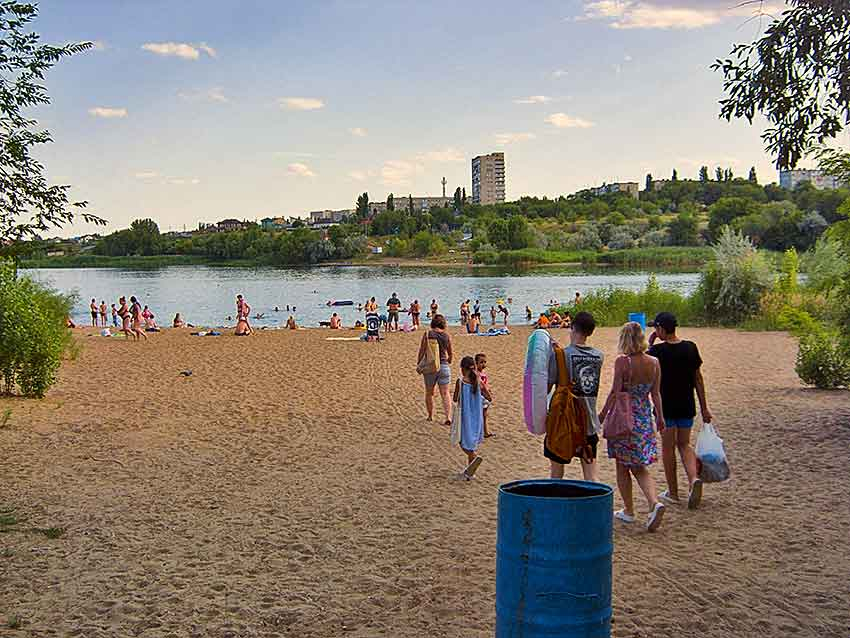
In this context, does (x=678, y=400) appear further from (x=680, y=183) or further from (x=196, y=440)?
(x=680, y=183)

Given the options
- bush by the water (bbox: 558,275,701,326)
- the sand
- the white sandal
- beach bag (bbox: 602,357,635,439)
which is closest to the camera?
the sand

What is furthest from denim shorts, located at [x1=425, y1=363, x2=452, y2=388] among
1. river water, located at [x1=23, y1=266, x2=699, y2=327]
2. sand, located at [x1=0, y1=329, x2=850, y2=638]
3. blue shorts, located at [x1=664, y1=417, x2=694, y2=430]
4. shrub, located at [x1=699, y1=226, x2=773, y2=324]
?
river water, located at [x1=23, y1=266, x2=699, y2=327]

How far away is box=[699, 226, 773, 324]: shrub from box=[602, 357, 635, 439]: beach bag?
25108 mm

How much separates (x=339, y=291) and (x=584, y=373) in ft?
202

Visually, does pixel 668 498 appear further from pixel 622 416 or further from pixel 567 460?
pixel 567 460

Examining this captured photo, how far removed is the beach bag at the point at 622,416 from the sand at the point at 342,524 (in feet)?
2.61

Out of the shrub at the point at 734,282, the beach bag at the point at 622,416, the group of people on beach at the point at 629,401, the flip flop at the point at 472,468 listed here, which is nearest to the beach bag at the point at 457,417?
the flip flop at the point at 472,468

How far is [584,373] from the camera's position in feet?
22.2

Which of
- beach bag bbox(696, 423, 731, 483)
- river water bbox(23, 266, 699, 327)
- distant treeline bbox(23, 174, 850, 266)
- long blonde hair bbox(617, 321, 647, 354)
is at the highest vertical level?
distant treeline bbox(23, 174, 850, 266)

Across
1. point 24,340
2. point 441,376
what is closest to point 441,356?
point 441,376

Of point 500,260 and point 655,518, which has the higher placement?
point 500,260

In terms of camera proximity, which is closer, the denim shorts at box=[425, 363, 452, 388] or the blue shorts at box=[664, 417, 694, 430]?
the blue shorts at box=[664, 417, 694, 430]

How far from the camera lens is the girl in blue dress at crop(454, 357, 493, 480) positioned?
8.81 metres

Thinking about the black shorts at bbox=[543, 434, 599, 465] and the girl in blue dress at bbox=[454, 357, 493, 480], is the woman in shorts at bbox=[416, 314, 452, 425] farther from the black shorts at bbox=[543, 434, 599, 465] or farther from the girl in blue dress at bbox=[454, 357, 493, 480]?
the black shorts at bbox=[543, 434, 599, 465]
